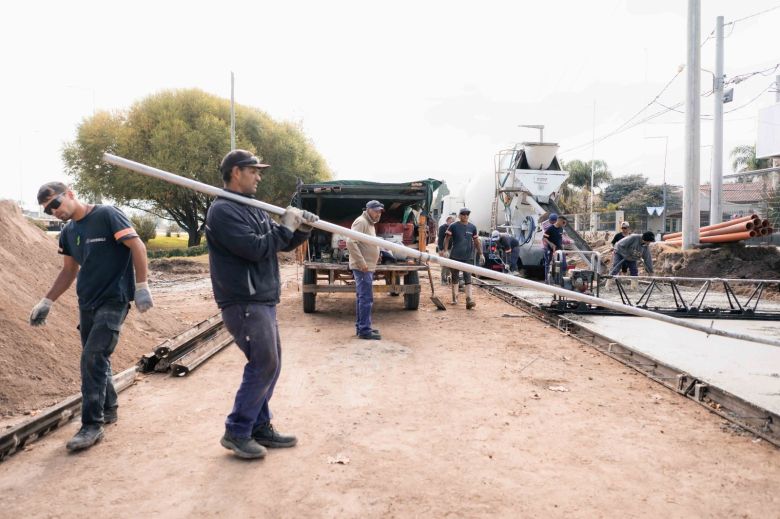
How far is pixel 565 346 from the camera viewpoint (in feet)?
23.6

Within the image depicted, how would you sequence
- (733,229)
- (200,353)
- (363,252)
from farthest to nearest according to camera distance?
1. (733,229)
2. (363,252)
3. (200,353)

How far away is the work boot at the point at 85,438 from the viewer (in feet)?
11.9

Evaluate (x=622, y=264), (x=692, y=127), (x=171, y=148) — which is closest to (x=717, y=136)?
(x=692, y=127)

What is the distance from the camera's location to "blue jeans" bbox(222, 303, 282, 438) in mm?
3404

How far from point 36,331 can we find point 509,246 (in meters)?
12.6

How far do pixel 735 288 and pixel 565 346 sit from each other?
8.53m

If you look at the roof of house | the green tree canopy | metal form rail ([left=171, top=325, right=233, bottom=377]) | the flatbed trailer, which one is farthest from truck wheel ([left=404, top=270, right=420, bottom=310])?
the green tree canopy

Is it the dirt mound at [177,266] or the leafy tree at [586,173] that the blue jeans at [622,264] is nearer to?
the dirt mound at [177,266]

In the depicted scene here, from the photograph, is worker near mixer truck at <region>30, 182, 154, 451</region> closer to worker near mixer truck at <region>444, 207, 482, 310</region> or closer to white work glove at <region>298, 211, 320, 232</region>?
white work glove at <region>298, 211, 320, 232</region>

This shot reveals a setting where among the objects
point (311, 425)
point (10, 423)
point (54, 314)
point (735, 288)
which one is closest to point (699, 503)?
point (311, 425)

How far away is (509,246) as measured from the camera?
1570 cm

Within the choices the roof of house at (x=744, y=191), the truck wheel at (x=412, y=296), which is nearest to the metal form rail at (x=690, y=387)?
the truck wheel at (x=412, y=296)

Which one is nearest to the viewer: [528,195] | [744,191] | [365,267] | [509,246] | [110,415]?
[110,415]

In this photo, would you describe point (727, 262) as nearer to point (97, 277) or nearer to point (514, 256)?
point (514, 256)
